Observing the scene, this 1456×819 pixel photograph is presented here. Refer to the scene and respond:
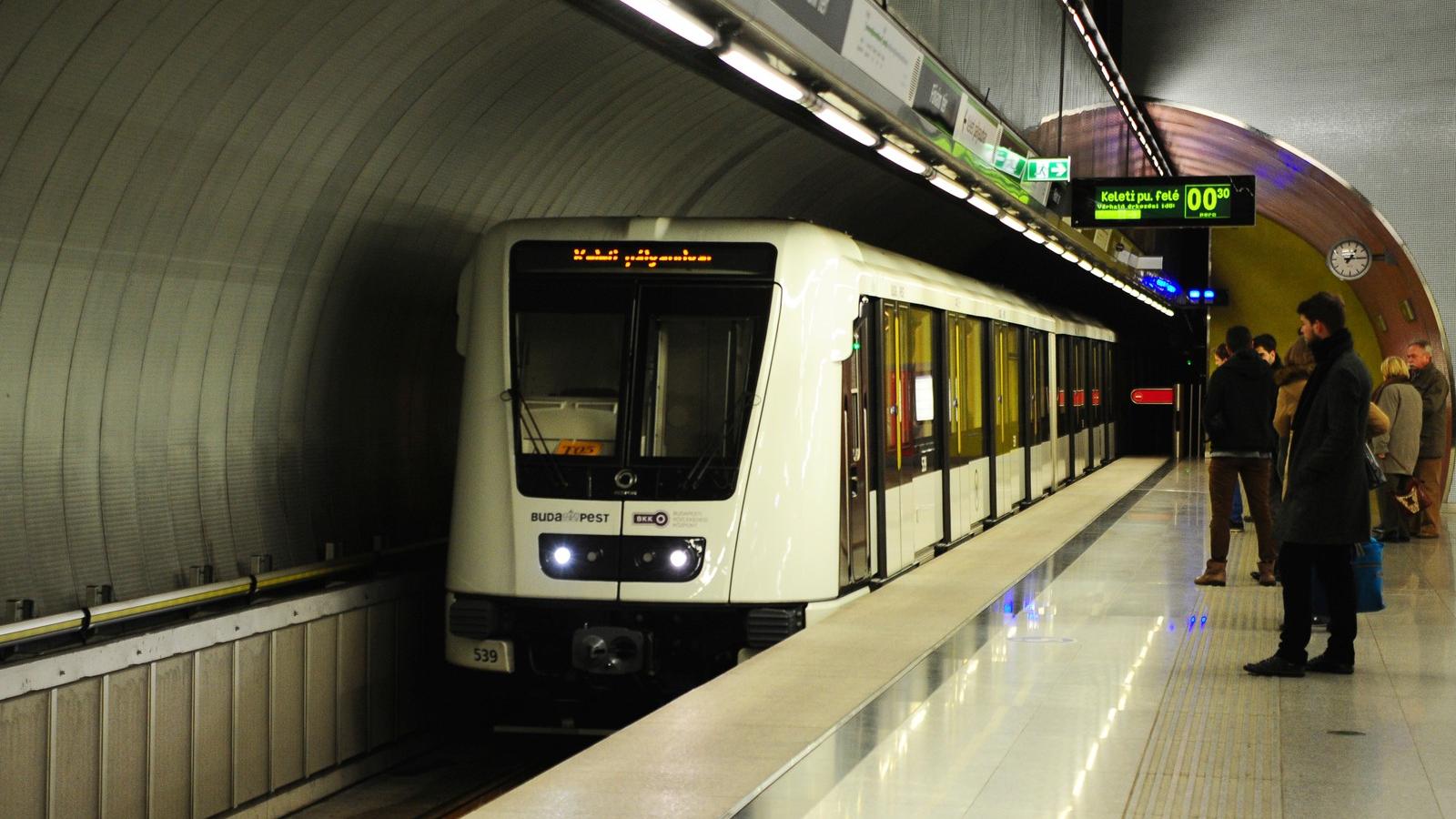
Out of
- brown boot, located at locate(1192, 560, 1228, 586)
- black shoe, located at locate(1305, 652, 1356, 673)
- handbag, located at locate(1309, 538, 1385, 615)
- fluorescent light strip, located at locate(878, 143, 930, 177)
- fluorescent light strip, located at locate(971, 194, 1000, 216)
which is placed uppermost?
fluorescent light strip, located at locate(971, 194, 1000, 216)

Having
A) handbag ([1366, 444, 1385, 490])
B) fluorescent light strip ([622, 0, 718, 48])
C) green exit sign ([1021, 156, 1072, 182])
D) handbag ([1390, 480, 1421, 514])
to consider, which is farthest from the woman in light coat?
fluorescent light strip ([622, 0, 718, 48])

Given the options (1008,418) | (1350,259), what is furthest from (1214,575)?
(1350,259)

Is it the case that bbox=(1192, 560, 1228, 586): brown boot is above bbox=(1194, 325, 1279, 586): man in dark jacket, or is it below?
below

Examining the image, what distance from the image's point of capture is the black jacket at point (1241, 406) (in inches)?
424

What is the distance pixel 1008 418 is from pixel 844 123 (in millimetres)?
7617

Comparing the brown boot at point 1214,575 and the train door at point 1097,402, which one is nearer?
the brown boot at point 1214,575

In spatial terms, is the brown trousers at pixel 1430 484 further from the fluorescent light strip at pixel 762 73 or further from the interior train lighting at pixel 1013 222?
the fluorescent light strip at pixel 762 73

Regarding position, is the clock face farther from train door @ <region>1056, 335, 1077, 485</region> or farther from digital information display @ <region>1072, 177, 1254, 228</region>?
digital information display @ <region>1072, 177, 1254, 228</region>

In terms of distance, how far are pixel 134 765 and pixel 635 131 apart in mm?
6287

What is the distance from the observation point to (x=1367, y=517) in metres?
7.61

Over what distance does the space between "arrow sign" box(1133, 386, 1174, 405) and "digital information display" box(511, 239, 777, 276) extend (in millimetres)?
25585

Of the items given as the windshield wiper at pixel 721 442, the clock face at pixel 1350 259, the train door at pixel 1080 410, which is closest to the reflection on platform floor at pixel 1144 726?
the windshield wiper at pixel 721 442

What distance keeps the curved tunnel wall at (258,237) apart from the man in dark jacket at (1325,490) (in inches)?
177

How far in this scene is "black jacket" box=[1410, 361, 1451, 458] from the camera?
15.4 m
